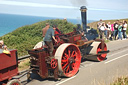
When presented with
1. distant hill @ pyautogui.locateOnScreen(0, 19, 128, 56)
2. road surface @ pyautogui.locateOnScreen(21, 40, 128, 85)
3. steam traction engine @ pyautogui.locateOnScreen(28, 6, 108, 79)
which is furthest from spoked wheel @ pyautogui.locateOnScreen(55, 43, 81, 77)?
distant hill @ pyautogui.locateOnScreen(0, 19, 128, 56)

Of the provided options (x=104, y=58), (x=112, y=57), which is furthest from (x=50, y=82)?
(x=112, y=57)

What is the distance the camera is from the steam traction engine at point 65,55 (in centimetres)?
536

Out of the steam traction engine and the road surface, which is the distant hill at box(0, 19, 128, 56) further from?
the road surface

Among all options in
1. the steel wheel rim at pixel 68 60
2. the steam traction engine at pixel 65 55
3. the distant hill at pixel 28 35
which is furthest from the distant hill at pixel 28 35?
the steel wheel rim at pixel 68 60

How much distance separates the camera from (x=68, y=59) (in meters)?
5.89

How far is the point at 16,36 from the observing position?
40.2 feet

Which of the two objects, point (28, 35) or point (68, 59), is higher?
point (28, 35)

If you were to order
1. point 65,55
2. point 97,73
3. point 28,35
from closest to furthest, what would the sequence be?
point 65,55
point 97,73
point 28,35

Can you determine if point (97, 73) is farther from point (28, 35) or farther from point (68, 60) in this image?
point (28, 35)

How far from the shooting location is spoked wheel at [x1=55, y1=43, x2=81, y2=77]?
5.48 metres

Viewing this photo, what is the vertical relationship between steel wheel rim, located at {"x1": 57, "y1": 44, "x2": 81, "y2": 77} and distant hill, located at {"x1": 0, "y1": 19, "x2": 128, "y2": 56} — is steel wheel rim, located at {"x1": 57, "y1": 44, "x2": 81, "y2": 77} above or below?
below

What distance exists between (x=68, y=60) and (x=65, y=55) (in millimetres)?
207

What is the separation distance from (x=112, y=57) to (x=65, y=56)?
134 inches

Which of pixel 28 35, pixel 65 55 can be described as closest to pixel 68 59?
pixel 65 55
